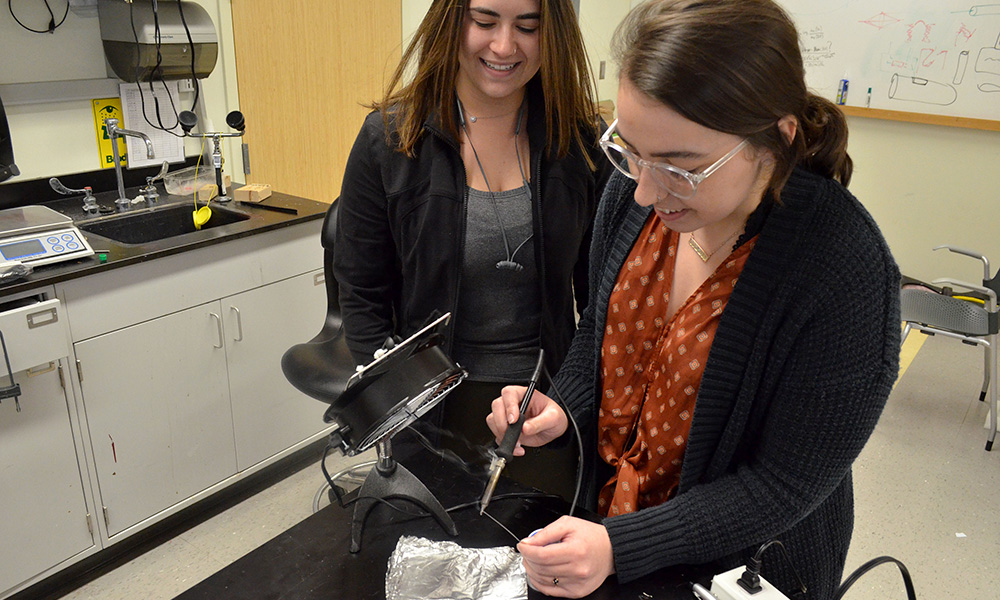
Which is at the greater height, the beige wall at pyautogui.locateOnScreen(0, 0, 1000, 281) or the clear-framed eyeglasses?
the clear-framed eyeglasses

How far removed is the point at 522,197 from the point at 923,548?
188 centimetres

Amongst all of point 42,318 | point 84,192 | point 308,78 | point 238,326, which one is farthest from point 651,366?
point 308,78

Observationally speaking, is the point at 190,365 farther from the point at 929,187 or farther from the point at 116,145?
the point at 929,187

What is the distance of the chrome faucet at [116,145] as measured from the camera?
7.45 ft

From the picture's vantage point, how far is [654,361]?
1.04 metres

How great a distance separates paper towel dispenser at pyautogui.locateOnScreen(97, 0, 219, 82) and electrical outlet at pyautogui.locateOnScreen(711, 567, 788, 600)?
7.30ft

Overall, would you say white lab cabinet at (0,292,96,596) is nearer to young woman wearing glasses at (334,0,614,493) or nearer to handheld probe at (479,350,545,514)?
young woman wearing glasses at (334,0,614,493)

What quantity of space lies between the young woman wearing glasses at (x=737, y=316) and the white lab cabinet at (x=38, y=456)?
1.36m

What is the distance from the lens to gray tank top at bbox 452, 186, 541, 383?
58.2 inches

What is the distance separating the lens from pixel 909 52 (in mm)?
3854

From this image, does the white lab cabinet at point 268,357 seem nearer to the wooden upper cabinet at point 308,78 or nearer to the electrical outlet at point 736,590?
the wooden upper cabinet at point 308,78

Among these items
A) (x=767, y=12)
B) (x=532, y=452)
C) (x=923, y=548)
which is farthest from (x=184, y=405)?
(x=923, y=548)

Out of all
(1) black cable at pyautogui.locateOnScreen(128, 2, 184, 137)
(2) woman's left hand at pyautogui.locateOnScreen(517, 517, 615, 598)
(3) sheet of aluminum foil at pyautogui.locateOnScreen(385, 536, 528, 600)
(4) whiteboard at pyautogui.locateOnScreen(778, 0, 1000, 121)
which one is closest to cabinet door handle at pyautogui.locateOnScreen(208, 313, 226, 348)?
(1) black cable at pyautogui.locateOnScreen(128, 2, 184, 137)

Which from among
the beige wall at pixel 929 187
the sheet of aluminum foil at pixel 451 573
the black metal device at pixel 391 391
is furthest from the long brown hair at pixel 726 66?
the beige wall at pixel 929 187
